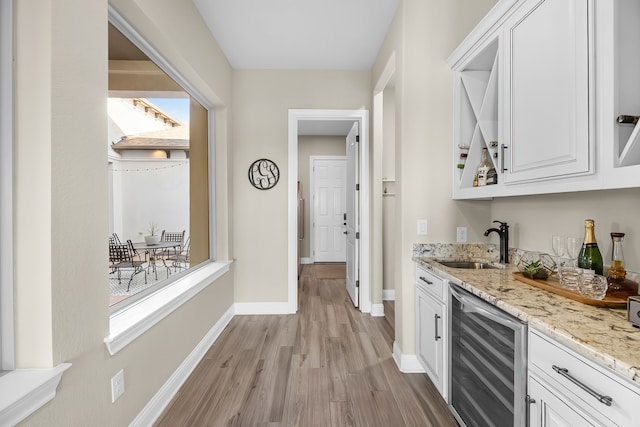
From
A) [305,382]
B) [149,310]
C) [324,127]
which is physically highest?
[324,127]

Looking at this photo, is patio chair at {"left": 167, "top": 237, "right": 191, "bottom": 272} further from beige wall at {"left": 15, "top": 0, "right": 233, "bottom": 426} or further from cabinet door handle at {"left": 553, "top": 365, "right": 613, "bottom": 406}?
cabinet door handle at {"left": 553, "top": 365, "right": 613, "bottom": 406}

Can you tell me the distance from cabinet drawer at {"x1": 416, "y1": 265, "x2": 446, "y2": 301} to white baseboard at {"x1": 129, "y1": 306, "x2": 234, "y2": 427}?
1.85 meters

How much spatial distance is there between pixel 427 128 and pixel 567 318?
1703 millimetres

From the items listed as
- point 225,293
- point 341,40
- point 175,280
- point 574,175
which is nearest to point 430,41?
point 341,40

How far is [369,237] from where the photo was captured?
3799 millimetres

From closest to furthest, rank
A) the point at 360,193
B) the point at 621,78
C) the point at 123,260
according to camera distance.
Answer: the point at 621,78
the point at 123,260
the point at 360,193

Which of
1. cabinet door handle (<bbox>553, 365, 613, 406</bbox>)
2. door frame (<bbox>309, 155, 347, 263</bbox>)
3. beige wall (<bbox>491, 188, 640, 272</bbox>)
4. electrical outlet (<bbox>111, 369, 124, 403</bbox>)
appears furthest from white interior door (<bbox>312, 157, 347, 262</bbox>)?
cabinet door handle (<bbox>553, 365, 613, 406</bbox>)

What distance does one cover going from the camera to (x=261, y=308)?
12.7 feet

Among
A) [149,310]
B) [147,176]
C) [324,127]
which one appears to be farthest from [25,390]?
[324,127]

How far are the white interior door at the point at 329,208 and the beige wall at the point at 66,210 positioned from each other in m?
5.41

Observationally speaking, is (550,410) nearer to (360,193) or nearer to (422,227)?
(422,227)

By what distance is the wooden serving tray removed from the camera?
1.25 metres

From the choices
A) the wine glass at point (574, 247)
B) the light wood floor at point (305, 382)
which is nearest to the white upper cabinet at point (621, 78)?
the wine glass at point (574, 247)

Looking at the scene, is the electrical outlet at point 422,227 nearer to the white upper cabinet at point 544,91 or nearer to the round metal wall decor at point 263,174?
the white upper cabinet at point 544,91
